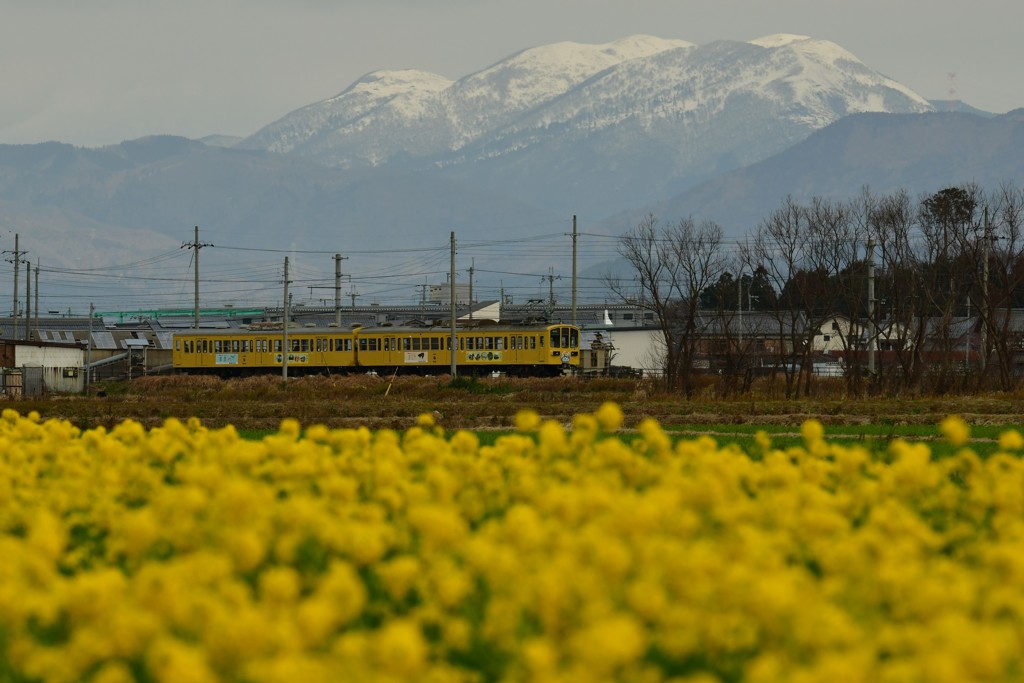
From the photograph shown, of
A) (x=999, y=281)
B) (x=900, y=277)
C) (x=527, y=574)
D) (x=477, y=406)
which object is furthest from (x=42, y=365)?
(x=527, y=574)

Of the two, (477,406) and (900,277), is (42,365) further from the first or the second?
(900,277)

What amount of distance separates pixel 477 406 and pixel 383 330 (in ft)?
80.8

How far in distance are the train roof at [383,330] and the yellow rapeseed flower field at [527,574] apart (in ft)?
158

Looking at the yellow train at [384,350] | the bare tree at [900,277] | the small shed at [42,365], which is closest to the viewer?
the bare tree at [900,277]

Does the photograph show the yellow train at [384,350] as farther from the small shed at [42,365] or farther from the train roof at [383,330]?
the small shed at [42,365]

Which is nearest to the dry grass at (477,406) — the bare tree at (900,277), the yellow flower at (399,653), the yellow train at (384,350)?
the bare tree at (900,277)

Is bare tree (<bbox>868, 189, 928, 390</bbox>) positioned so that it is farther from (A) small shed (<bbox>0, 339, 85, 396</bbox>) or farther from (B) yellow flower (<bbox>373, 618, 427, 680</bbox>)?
(B) yellow flower (<bbox>373, 618, 427, 680</bbox>)

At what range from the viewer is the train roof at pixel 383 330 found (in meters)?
59.9

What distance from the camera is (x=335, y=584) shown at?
709 cm

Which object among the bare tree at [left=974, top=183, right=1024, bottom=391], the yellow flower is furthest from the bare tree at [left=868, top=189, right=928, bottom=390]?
the yellow flower

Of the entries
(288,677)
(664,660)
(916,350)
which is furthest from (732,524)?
(916,350)

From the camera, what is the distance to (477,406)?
124 feet

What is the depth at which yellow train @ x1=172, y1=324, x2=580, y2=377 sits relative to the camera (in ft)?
196

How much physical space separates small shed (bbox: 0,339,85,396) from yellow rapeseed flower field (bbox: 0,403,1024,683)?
43367mm
